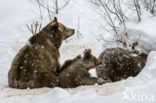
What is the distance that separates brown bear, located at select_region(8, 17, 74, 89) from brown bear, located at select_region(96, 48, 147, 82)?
95cm

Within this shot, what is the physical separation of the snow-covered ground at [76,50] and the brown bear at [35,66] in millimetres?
233

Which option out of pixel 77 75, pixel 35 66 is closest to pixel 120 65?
pixel 77 75

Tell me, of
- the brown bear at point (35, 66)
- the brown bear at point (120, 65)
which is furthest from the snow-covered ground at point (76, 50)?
the brown bear at point (120, 65)

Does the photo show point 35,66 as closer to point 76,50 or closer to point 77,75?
point 77,75

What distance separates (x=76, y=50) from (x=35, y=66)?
3.06 m

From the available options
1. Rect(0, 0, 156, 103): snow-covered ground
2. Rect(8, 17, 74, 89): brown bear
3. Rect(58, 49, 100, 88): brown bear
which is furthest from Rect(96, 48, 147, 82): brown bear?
Rect(8, 17, 74, 89): brown bear

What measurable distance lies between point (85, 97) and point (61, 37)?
129 inches

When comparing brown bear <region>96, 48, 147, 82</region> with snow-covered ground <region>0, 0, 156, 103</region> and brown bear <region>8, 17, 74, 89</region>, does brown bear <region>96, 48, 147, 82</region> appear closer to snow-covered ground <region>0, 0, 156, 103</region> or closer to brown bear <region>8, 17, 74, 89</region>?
snow-covered ground <region>0, 0, 156, 103</region>

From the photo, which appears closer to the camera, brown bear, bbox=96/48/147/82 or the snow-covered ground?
the snow-covered ground

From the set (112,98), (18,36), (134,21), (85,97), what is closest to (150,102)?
(112,98)

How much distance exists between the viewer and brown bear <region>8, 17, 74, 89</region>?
21.2 feet

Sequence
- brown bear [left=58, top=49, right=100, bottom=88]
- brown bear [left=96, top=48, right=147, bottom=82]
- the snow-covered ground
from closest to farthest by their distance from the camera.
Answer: the snow-covered ground < brown bear [left=58, top=49, right=100, bottom=88] < brown bear [left=96, top=48, right=147, bottom=82]

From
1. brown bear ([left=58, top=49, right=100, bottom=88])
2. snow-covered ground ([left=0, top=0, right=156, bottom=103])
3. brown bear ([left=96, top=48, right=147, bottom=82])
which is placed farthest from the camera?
brown bear ([left=96, top=48, right=147, bottom=82])

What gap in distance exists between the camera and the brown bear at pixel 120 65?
6766mm
